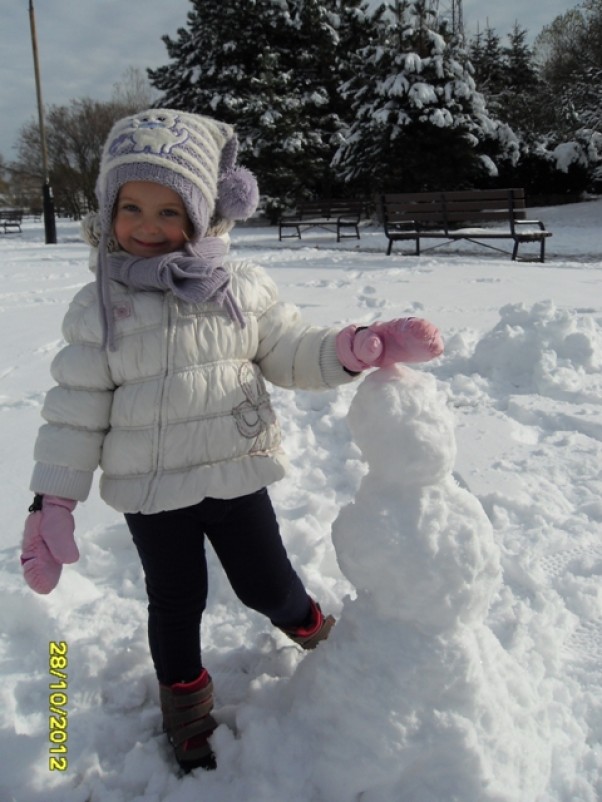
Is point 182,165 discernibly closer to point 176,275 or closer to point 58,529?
point 176,275

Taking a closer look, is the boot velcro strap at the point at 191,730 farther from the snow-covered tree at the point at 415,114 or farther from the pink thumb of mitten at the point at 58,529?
the snow-covered tree at the point at 415,114

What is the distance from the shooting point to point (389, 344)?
1649 millimetres

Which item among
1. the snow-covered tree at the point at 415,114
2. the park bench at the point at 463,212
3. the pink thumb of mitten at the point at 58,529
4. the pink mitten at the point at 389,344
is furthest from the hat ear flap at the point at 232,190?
the snow-covered tree at the point at 415,114

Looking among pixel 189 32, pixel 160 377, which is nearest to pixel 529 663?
pixel 160 377

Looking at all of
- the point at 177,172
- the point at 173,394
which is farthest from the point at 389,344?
the point at 177,172

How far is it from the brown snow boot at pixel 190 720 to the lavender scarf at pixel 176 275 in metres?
0.93

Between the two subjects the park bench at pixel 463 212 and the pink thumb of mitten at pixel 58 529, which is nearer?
the pink thumb of mitten at pixel 58 529

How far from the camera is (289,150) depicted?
20.1m

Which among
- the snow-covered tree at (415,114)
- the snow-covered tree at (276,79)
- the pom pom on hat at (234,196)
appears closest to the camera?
the pom pom on hat at (234,196)

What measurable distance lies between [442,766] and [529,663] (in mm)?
557

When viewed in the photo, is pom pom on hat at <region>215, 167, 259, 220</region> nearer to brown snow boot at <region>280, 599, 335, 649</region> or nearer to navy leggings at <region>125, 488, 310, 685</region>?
navy leggings at <region>125, 488, 310, 685</region>

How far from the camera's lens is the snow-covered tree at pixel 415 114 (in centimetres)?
1681

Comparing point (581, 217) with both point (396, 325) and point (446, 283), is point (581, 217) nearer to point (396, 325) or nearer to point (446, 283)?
point (446, 283)

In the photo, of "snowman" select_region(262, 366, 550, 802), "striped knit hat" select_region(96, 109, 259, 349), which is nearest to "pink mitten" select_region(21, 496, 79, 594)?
"striped knit hat" select_region(96, 109, 259, 349)
